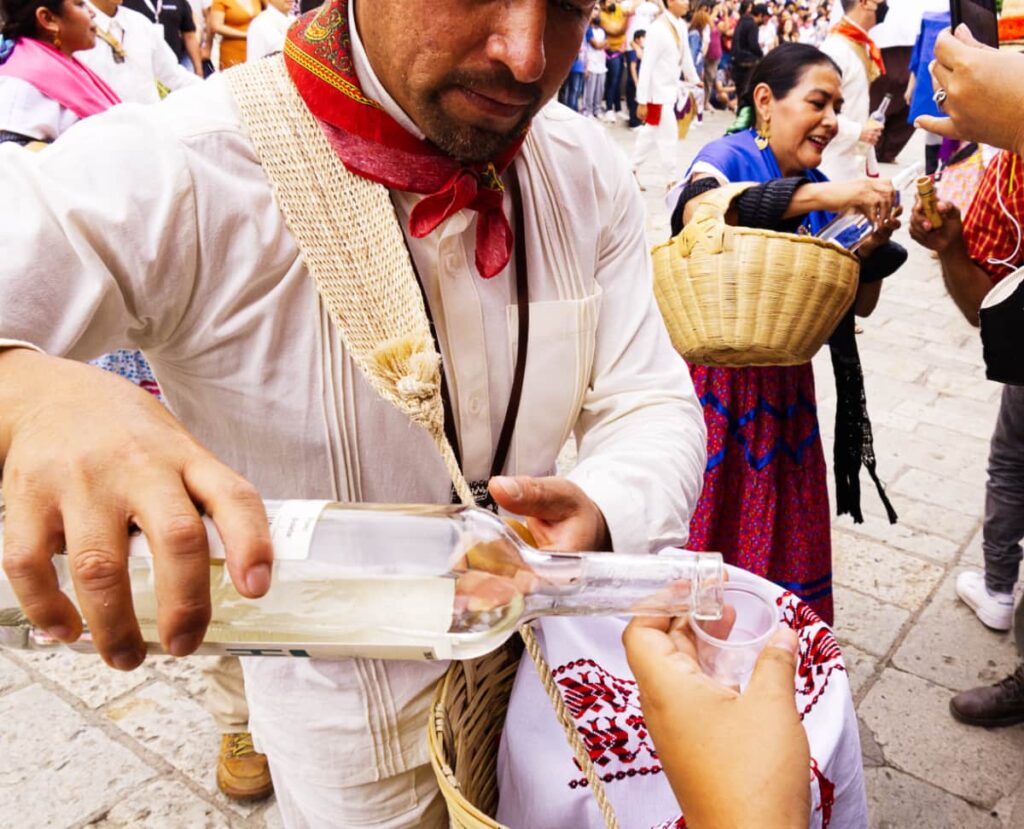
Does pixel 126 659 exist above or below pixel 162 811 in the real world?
above

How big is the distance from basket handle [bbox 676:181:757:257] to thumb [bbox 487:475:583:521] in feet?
4.30

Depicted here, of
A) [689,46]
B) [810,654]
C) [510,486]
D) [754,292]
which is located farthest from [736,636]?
[689,46]

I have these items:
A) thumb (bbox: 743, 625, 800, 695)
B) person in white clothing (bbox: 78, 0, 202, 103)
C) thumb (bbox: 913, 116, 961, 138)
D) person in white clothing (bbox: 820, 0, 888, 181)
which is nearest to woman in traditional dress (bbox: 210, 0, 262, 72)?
person in white clothing (bbox: 78, 0, 202, 103)

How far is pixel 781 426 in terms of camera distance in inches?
110

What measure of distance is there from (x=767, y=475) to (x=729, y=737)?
2002 millimetres

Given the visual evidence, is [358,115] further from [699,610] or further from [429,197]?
[699,610]

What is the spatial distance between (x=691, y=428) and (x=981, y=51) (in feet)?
4.57

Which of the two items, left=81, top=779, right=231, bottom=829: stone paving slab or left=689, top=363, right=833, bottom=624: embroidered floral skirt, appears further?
left=689, top=363, right=833, bottom=624: embroidered floral skirt

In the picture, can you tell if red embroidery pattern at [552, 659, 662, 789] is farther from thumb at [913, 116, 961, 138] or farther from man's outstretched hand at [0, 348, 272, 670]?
thumb at [913, 116, 961, 138]

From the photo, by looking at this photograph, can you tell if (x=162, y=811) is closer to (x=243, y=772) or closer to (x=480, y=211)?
(x=243, y=772)

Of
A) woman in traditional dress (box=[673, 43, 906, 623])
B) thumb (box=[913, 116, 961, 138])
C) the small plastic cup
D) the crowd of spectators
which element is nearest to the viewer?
the small plastic cup

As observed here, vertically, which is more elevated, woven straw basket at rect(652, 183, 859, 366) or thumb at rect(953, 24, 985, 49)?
thumb at rect(953, 24, 985, 49)

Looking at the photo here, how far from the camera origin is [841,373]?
2.87 meters

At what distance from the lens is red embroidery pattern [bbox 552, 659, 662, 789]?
1199 mm
